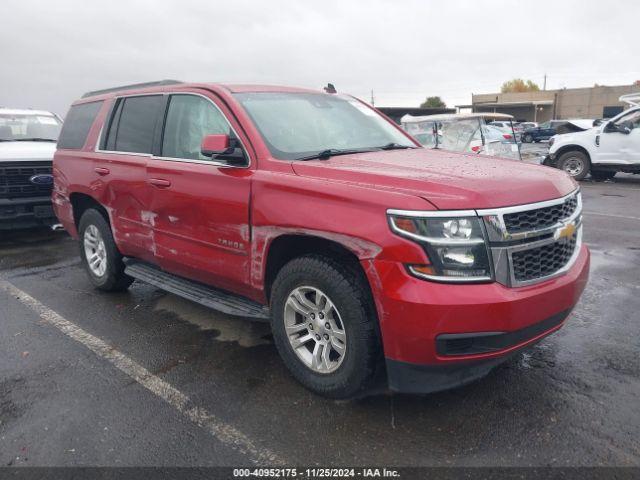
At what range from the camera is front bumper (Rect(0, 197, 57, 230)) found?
23.5 feet

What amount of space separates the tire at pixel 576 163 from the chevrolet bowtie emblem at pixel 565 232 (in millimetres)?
11302

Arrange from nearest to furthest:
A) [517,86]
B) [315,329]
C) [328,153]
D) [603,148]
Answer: [315,329], [328,153], [603,148], [517,86]

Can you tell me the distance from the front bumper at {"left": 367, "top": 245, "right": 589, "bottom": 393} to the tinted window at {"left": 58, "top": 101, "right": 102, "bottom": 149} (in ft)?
12.7

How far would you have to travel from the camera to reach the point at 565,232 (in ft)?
9.46

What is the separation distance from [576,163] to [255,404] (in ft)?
42.0

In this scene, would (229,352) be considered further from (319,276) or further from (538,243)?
(538,243)

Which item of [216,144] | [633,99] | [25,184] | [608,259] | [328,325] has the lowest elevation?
[608,259]

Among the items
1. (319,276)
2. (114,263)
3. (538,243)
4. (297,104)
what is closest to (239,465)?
(319,276)

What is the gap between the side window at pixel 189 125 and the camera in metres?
3.74

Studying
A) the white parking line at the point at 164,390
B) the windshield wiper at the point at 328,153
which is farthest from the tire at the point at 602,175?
the white parking line at the point at 164,390

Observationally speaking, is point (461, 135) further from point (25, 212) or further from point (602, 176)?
point (25, 212)

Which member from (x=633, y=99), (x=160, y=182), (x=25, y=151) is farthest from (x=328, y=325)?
(x=633, y=99)

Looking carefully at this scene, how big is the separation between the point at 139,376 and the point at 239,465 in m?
1.25

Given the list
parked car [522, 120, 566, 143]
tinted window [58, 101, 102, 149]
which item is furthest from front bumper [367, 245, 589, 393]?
parked car [522, 120, 566, 143]
